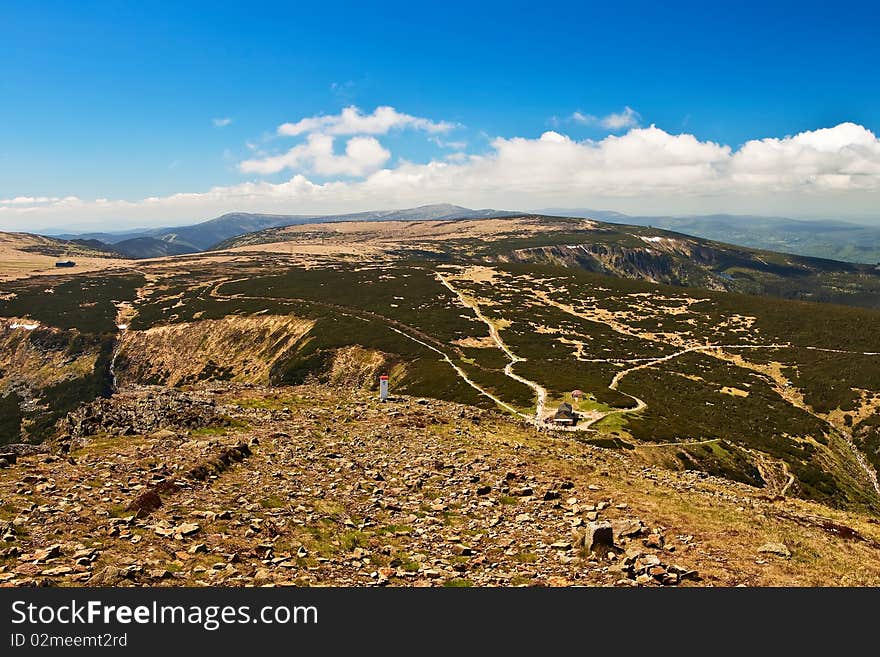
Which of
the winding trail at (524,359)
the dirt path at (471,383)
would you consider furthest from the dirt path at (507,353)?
the dirt path at (471,383)

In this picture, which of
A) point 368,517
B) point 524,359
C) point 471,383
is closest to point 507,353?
point 524,359

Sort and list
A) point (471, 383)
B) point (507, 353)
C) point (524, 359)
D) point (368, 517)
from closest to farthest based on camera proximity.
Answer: point (368, 517) < point (471, 383) < point (524, 359) < point (507, 353)

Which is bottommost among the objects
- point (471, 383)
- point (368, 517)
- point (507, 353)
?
point (507, 353)

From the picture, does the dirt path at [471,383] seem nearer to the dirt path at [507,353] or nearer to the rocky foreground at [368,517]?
the dirt path at [507,353]

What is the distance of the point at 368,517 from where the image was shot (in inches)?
717

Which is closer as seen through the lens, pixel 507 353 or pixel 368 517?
pixel 368 517

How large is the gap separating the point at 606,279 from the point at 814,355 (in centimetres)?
7858

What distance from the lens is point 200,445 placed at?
23.2 m

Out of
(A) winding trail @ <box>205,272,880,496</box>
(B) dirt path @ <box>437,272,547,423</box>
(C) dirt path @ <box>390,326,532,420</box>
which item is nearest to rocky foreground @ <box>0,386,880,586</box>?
(C) dirt path @ <box>390,326,532,420</box>

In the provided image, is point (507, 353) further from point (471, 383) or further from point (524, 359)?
point (471, 383)

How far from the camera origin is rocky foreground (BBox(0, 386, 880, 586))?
13.1 meters

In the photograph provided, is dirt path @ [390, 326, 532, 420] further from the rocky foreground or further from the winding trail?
the rocky foreground

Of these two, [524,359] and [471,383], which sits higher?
[471,383]

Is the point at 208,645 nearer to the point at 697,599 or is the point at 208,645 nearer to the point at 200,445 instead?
the point at 697,599
